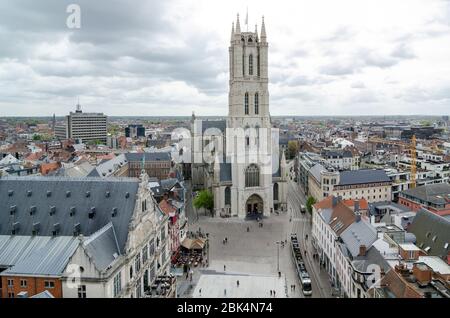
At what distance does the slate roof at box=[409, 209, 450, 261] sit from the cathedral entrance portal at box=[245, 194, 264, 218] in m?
39.8

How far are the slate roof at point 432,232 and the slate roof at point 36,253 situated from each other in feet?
136

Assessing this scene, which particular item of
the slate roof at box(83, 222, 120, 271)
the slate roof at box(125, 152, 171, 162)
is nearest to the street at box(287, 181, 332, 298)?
the slate roof at box(83, 222, 120, 271)

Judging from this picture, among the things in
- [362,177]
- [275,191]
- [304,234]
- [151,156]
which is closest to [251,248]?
[304,234]

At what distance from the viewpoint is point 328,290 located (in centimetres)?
5312

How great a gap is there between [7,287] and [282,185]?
223 feet

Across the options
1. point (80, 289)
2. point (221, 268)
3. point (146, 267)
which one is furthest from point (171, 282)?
point (221, 268)

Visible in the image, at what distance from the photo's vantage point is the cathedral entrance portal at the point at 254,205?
94.9 m

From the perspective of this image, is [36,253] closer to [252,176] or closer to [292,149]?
[252,176]

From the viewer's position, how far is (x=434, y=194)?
3155 inches

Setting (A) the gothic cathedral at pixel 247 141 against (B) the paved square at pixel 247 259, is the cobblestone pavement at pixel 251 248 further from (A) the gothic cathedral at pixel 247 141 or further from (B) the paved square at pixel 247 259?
(A) the gothic cathedral at pixel 247 141

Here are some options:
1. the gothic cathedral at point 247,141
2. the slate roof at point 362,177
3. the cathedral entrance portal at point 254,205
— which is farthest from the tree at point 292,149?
the cathedral entrance portal at point 254,205

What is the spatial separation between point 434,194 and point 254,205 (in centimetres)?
3739

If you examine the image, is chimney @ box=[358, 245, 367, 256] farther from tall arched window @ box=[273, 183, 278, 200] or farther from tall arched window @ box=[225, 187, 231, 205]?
tall arched window @ box=[273, 183, 278, 200]
